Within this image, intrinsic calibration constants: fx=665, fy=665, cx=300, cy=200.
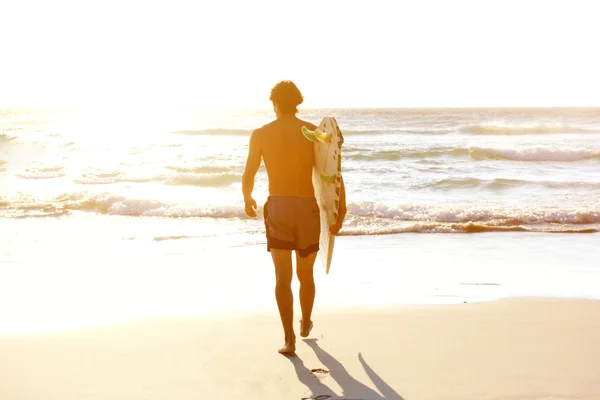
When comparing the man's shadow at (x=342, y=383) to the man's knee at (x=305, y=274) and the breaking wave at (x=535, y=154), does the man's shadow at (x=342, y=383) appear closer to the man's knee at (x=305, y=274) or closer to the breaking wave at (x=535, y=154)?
the man's knee at (x=305, y=274)

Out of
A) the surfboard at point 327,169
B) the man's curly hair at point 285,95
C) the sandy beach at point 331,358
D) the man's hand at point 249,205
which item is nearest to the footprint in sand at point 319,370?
the sandy beach at point 331,358

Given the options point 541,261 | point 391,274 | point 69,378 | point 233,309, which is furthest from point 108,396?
point 541,261

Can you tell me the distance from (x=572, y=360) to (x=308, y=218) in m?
1.74

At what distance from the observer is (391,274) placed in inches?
253

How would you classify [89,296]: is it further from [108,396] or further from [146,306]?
[108,396]

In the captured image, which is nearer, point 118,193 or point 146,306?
point 146,306

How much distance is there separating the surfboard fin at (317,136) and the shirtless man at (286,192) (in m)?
0.11

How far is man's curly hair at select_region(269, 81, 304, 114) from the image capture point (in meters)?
3.98

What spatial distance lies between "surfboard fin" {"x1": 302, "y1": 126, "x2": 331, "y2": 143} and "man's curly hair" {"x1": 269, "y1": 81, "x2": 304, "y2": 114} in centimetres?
19

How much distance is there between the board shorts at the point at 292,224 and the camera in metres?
3.97

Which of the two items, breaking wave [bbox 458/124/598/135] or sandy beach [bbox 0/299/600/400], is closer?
sandy beach [bbox 0/299/600/400]

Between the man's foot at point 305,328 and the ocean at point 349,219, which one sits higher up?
the man's foot at point 305,328

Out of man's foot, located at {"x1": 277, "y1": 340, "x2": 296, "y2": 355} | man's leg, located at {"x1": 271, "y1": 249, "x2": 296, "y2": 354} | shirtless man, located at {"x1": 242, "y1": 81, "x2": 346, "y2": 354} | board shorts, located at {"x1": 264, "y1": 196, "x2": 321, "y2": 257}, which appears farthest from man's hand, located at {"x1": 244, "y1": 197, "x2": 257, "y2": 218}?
man's foot, located at {"x1": 277, "y1": 340, "x2": 296, "y2": 355}

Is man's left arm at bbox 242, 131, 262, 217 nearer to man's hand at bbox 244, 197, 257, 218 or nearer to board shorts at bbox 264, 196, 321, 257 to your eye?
man's hand at bbox 244, 197, 257, 218
